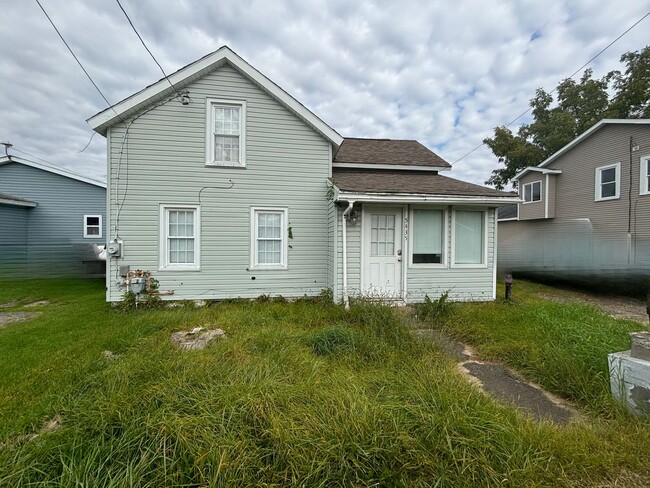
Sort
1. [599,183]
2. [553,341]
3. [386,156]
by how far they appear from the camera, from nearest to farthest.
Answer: [553,341], [386,156], [599,183]

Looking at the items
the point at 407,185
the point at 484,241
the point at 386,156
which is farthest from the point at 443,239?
the point at 386,156

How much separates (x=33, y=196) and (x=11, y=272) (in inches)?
148

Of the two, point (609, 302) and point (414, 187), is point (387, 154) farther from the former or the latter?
point (609, 302)

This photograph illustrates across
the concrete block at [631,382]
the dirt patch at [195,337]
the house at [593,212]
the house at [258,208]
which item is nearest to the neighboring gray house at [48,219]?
the house at [258,208]

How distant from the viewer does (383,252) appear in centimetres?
741

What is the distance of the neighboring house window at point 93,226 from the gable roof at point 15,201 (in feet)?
6.30

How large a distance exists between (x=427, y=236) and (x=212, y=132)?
5983 millimetres

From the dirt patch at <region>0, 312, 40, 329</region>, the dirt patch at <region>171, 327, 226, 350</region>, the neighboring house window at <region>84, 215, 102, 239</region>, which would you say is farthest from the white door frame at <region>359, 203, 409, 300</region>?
the neighboring house window at <region>84, 215, 102, 239</region>

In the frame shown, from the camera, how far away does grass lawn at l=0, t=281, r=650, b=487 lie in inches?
77.1

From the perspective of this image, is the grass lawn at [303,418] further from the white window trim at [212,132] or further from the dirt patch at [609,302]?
the white window trim at [212,132]

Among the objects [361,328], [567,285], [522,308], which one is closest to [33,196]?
[361,328]

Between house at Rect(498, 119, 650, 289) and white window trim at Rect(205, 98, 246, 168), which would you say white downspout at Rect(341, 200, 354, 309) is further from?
house at Rect(498, 119, 650, 289)

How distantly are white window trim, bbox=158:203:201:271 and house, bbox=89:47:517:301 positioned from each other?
3 centimetres

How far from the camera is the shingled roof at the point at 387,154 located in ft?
30.7
